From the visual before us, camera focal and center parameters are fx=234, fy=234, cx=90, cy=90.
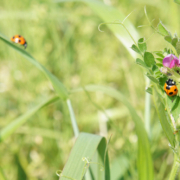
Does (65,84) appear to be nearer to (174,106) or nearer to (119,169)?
(119,169)

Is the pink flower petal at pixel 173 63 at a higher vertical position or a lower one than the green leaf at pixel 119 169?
higher

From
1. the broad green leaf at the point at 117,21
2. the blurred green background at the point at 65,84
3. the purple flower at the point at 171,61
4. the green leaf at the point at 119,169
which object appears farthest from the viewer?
the blurred green background at the point at 65,84

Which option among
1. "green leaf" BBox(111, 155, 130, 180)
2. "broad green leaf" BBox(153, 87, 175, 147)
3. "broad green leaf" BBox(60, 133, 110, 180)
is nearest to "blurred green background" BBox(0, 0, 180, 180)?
"green leaf" BBox(111, 155, 130, 180)

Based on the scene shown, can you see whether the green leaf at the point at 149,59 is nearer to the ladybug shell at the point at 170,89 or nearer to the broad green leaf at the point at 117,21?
the ladybug shell at the point at 170,89

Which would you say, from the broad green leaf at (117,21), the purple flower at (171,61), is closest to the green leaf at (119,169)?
the broad green leaf at (117,21)

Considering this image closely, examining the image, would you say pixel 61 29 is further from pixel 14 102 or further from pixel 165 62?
pixel 165 62

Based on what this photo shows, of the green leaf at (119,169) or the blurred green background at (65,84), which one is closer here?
the green leaf at (119,169)

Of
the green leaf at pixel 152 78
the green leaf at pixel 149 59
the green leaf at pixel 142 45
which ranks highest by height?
the green leaf at pixel 142 45

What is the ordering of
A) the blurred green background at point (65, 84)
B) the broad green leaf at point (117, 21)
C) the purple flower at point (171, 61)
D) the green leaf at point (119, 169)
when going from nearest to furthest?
the purple flower at point (171, 61), the broad green leaf at point (117, 21), the green leaf at point (119, 169), the blurred green background at point (65, 84)
